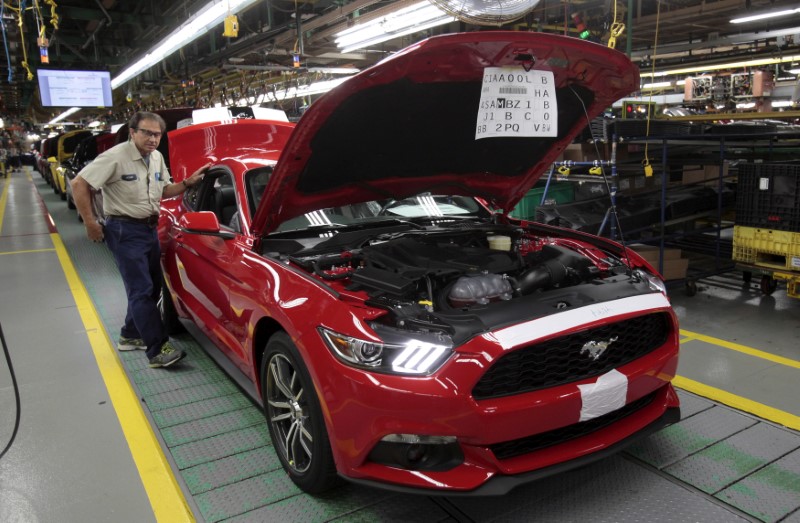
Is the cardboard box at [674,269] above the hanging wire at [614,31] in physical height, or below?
below

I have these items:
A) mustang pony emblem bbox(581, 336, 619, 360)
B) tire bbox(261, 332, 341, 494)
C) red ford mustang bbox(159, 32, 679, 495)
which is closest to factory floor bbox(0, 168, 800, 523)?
tire bbox(261, 332, 341, 494)

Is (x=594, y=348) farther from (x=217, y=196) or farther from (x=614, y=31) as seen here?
(x=614, y=31)

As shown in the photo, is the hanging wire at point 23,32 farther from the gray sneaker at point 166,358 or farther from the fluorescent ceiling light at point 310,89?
the gray sneaker at point 166,358

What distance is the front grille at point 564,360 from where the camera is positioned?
1.97 m

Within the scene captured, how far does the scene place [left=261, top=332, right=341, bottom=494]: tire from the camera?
2.21 meters

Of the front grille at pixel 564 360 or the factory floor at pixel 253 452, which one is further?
the factory floor at pixel 253 452

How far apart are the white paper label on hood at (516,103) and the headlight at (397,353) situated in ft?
3.96

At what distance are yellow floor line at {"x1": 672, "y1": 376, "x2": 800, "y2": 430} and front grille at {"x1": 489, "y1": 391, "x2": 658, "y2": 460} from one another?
4.21ft

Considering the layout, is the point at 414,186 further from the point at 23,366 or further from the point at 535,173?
the point at 23,366

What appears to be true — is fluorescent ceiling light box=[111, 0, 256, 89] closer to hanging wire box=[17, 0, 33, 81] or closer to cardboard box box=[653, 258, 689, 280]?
hanging wire box=[17, 0, 33, 81]

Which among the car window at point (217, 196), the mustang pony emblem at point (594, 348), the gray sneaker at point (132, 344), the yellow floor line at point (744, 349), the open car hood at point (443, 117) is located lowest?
the yellow floor line at point (744, 349)

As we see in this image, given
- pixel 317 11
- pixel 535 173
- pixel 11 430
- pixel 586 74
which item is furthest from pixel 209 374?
pixel 317 11

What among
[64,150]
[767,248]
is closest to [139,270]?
[767,248]

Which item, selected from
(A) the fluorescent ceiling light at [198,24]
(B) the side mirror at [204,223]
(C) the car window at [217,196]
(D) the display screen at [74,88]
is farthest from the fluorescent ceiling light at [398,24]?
(D) the display screen at [74,88]
